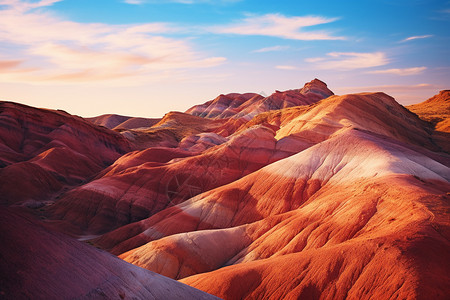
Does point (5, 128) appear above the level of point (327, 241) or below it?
above

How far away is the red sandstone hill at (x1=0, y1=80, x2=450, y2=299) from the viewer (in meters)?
23.6

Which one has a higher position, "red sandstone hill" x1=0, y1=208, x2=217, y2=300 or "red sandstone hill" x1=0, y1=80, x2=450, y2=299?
"red sandstone hill" x1=0, y1=208, x2=217, y2=300

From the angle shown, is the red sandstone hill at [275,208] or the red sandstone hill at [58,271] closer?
the red sandstone hill at [58,271]

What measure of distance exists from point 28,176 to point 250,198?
43108mm

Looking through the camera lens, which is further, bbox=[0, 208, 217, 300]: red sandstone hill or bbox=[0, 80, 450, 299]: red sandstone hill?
bbox=[0, 80, 450, 299]: red sandstone hill

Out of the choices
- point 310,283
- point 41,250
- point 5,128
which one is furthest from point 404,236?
point 5,128

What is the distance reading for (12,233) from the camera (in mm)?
13172

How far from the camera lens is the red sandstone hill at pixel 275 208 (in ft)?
77.5

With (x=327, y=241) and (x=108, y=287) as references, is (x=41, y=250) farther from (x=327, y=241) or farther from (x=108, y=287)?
(x=327, y=241)

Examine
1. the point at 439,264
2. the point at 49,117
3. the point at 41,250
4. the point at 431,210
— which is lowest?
the point at 439,264

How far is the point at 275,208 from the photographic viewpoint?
147ft

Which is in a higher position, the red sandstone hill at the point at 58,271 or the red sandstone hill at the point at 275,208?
the red sandstone hill at the point at 58,271

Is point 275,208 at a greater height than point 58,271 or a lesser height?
lesser

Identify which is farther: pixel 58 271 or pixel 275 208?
pixel 275 208
